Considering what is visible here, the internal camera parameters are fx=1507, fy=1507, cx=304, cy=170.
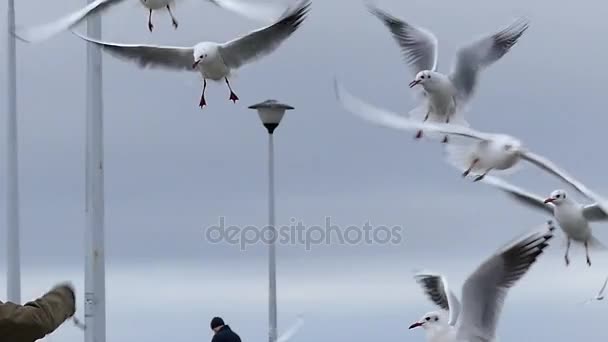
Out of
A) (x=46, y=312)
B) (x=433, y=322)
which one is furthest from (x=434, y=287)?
(x=46, y=312)

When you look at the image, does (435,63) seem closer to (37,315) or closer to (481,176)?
(481,176)

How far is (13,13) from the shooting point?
1060cm

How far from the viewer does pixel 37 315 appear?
10.7 ft

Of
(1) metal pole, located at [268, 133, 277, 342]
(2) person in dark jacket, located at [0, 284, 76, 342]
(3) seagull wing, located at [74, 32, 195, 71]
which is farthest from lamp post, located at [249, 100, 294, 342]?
(2) person in dark jacket, located at [0, 284, 76, 342]

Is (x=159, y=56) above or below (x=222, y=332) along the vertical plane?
above

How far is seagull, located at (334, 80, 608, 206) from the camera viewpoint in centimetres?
744

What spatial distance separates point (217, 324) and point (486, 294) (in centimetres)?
190

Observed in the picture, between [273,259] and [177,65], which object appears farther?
[273,259]

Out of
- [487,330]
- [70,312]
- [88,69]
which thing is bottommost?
[487,330]

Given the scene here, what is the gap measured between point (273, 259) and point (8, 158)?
92.4 inches

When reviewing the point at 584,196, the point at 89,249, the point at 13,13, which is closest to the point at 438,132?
the point at 584,196

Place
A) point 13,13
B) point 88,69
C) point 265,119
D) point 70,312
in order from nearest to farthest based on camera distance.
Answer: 1. point 70,312
2. point 88,69
3. point 265,119
4. point 13,13

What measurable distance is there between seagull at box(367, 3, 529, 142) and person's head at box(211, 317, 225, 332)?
Result: 186 cm

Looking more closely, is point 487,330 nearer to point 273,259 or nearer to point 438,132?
point 438,132
